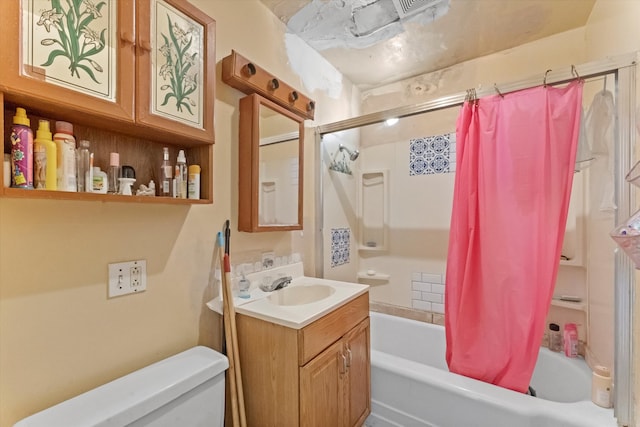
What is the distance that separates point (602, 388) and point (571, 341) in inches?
22.2

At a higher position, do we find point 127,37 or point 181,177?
point 127,37

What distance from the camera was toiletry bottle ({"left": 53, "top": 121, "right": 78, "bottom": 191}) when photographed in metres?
0.82

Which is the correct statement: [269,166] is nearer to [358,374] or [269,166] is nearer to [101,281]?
[101,281]

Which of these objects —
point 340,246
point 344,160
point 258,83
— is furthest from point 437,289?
point 258,83

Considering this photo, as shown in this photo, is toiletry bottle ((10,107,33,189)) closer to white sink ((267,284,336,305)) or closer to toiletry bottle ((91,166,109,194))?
toiletry bottle ((91,166,109,194))

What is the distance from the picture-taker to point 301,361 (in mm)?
1115

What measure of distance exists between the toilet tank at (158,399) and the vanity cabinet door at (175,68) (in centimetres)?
90

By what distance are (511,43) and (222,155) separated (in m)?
2.27

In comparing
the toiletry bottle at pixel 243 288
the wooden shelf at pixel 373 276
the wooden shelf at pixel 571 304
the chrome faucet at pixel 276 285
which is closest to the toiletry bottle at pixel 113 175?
the toiletry bottle at pixel 243 288

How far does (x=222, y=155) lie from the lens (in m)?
1.44

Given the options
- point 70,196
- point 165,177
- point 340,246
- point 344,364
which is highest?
point 165,177

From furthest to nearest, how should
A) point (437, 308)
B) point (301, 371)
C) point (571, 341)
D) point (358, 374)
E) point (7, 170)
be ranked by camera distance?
1. point (437, 308)
2. point (571, 341)
3. point (358, 374)
4. point (301, 371)
5. point (7, 170)

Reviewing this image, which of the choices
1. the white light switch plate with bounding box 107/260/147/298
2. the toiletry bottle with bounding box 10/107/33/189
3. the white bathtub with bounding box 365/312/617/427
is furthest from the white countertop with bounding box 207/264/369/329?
the toiletry bottle with bounding box 10/107/33/189

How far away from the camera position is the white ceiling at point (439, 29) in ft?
5.52
